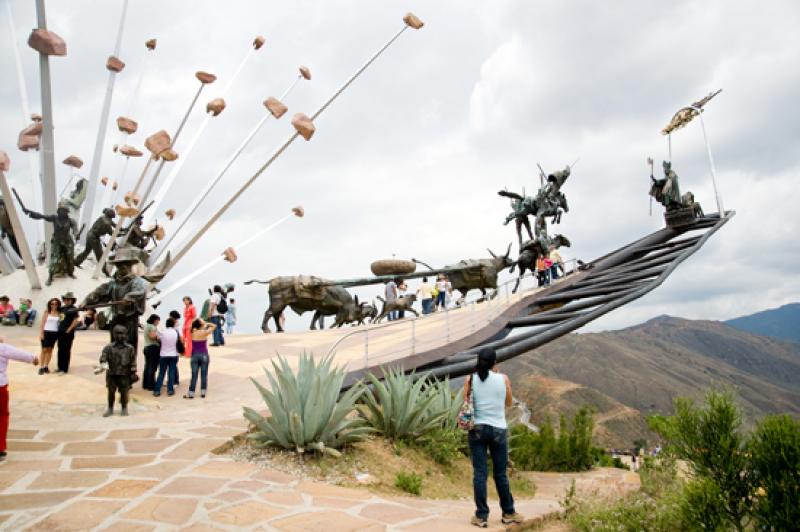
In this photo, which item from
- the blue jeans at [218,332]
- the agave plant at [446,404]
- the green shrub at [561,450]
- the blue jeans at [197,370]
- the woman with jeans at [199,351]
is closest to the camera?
the agave plant at [446,404]

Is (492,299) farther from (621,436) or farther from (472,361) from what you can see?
(621,436)

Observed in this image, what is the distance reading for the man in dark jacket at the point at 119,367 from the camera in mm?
7297

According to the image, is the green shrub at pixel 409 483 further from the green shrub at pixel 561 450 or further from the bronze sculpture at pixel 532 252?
the bronze sculpture at pixel 532 252

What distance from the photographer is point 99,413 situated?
24.6ft

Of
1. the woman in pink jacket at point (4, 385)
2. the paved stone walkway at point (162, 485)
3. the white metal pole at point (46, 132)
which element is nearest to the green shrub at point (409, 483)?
the paved stone walkway at point (162, 485)

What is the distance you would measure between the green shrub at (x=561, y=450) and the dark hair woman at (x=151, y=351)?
6.18 metres

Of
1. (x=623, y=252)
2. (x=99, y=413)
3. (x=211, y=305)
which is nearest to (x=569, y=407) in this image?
(x=623, y=252)

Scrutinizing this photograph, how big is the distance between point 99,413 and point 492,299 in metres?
9.89

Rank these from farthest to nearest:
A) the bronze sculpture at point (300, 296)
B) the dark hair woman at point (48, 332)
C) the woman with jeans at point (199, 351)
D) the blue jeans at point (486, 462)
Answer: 1. the bronze sculpture at point (300, 296)
2. the dark hair woman at point (48, 332)
3. the woman with jeans at point (199, 351)
4. the blue jeans at point (486, 462)

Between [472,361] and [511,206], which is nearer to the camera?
[472,361]

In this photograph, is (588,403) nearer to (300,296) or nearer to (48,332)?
(300,296)

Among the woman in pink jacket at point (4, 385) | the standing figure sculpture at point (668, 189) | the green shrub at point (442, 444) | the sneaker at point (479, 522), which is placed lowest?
the sneaker at point (479, 522)

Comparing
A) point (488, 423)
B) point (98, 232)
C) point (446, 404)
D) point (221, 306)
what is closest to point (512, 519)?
point (488, 423)

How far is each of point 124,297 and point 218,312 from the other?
566cm
